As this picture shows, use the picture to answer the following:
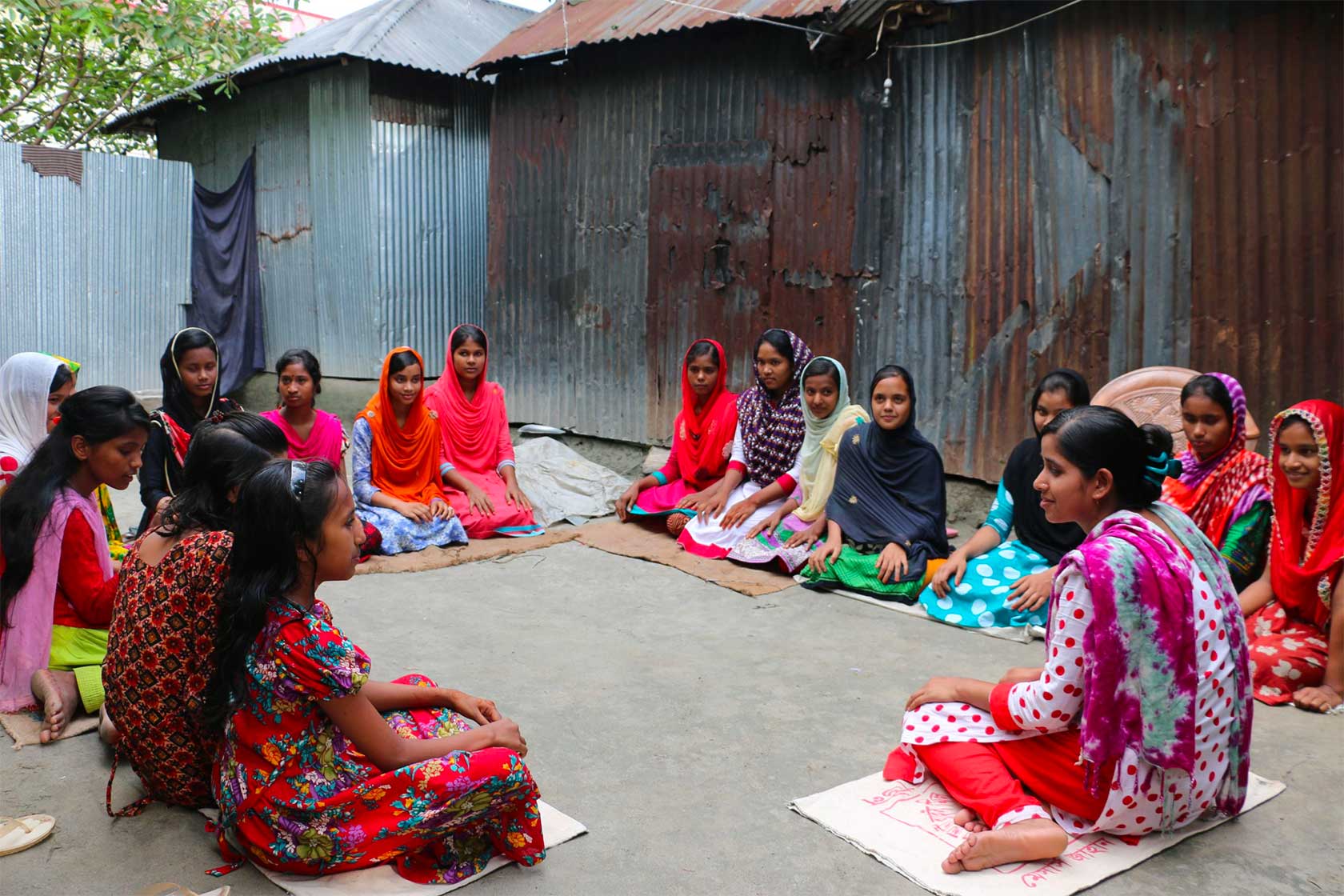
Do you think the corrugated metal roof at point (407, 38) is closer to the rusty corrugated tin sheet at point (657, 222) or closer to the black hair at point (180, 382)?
the rusty corrugated tin sheet at point (657, 222)

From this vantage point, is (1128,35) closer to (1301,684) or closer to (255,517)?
(1301,684)

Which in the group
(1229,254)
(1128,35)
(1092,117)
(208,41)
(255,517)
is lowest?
(255,517)

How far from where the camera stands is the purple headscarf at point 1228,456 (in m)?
4.25

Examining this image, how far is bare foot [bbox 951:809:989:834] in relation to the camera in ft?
9.22

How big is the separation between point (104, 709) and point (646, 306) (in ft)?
18.0

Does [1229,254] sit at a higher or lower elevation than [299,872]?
higher

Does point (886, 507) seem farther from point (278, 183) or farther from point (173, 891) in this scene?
point (278, 183)

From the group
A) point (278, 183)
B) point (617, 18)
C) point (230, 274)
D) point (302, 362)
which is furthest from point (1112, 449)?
point (230, 274)

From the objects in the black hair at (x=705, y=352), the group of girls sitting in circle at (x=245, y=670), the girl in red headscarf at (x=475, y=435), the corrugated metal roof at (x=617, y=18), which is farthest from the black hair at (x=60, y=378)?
the corrugated metal roof at (x=617, y=18)

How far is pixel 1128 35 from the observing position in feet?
17.9

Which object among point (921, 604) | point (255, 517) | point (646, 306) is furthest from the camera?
point (646, 306)

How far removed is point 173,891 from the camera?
98.3 inches

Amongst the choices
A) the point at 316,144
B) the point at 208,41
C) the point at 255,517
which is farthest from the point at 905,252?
the point at 208,41

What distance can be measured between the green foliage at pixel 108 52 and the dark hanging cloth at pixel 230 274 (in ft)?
3.62
